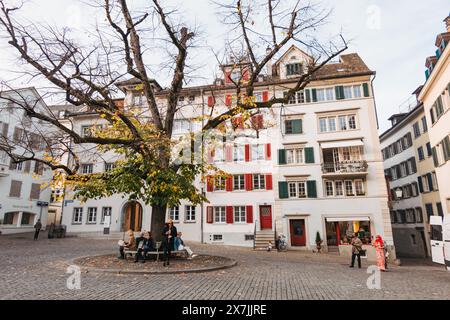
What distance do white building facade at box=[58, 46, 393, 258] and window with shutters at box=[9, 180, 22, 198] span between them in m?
8.33

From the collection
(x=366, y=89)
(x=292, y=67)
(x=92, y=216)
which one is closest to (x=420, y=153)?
(x=366, y=89)

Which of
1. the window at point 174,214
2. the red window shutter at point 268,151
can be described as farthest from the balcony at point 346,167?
the window at point 174,214

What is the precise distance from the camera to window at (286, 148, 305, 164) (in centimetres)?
2630

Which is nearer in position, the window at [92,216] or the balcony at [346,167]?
the balcony at [346,167]

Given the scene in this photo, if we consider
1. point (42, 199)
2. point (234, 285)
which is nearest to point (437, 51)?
point (234, 285)

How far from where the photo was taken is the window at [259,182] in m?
26.2

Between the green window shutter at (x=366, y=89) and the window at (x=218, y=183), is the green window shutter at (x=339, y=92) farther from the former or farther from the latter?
the window at (x=218, y=183)

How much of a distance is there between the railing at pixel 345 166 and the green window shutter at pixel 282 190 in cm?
354

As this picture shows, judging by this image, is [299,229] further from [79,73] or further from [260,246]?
[79,73]

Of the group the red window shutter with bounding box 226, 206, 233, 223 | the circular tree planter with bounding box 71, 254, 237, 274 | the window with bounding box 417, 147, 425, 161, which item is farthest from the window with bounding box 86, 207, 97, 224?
the window with bounding box 417, 147, 425, 161

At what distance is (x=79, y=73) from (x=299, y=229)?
20.8 metres

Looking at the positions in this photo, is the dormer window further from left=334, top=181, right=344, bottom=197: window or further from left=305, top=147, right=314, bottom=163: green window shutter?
left=334, top=181, right=344, bottom=197: window
